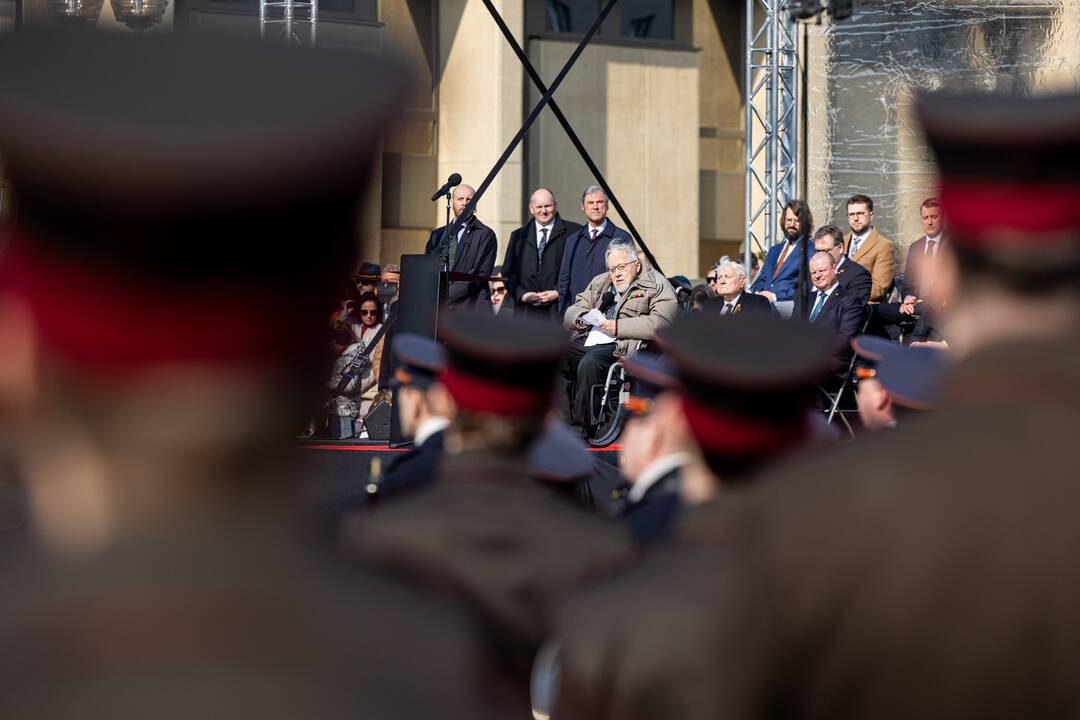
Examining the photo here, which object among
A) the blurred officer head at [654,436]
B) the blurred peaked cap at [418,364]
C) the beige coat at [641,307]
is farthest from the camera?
the beige coat at [641,307]

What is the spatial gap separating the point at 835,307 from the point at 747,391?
707 centimetres

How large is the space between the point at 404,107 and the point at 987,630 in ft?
2.11

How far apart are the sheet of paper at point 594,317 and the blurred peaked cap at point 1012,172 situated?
7.37 metres

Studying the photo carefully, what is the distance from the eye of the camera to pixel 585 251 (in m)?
9.73

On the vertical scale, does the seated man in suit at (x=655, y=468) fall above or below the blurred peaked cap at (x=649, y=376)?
below

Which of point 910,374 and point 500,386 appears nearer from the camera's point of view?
point 500,386

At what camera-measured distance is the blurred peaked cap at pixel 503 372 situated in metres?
2.54

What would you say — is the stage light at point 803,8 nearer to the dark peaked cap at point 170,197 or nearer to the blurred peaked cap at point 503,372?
the blurred peaked cap at point 503,372

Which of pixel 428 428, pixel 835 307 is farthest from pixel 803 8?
pixel 428 428

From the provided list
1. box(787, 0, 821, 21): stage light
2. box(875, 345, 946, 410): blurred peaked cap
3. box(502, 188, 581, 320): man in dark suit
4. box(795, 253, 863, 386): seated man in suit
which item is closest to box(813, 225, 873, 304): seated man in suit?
box(795, 253, 863, 386): seated man in suit

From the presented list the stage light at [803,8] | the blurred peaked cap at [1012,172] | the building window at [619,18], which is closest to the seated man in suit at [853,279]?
the stage light at [803,8]

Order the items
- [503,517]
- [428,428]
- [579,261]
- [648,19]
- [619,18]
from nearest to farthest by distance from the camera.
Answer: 1. [503,517]
2. [428,428]
3. [579,261]
4. [619,18]
5. [648,19]

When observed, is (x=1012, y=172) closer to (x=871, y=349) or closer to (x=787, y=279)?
(x=871, y=349)

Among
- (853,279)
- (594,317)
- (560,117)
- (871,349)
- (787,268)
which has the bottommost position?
(871,349)
